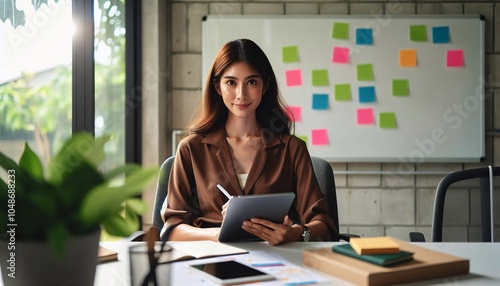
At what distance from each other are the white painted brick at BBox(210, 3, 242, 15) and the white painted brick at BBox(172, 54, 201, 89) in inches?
11.3

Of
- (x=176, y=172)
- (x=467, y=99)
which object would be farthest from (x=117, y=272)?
(x=467, y=99)

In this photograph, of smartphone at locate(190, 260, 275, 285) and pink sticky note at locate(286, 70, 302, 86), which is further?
pink sticky note at locate(286, 70, 302, 86)

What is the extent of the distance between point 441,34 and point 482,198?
186cm

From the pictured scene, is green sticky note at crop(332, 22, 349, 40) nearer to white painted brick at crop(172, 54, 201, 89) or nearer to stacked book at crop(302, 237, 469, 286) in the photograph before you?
white painted brick at crop(172, 54, 201, 89)

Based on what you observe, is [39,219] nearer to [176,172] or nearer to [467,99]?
[176,172]

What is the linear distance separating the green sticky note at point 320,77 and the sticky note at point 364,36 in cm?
27

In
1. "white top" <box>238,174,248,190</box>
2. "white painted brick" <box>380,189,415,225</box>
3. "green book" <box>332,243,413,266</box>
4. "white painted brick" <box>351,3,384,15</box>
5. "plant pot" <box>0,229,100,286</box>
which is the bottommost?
"white painted brick" <box>380,189,415,225</box>

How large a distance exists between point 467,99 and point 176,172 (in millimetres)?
2230

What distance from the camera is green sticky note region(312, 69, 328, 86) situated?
3.55 meters

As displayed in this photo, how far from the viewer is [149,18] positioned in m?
3.38

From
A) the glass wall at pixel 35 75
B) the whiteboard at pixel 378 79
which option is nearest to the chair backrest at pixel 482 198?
the glass wall at pixel 35 75

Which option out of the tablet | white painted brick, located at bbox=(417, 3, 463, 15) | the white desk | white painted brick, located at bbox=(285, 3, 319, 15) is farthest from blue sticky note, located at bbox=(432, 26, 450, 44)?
the tablet

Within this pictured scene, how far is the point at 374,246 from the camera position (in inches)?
50.6

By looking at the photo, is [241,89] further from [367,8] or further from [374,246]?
[367,8]
